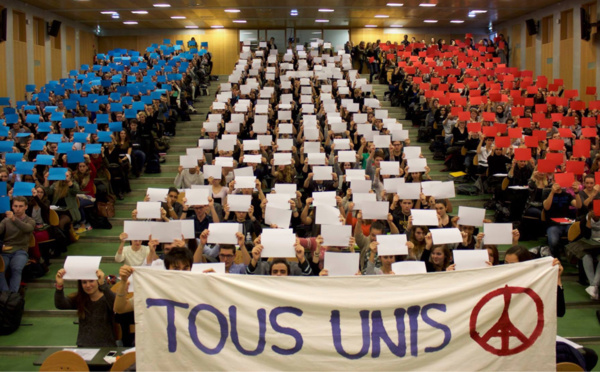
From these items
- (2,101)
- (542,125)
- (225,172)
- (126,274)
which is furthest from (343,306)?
(2,101)

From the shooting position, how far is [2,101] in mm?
16062

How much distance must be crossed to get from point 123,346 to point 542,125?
982 cm

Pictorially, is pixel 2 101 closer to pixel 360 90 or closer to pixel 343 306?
pixel 360 90

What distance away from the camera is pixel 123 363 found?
13.8 feet

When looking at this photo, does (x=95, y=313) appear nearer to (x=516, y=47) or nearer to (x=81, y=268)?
(x=81, y=268)

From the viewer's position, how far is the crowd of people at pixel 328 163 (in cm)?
590

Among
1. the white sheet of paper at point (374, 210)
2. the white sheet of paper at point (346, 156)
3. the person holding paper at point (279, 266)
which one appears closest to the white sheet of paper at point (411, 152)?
the white sheet of paper at point (346, 156)

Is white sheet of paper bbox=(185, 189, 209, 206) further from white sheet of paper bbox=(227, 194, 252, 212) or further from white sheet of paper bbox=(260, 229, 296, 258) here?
white sheet of paper bbox=(260, 229, 296, 258)

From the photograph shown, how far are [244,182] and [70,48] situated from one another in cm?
1869

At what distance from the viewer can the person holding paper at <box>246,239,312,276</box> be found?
5.20 m

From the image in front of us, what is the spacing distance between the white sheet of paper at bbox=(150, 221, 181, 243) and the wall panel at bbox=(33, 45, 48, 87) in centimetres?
1750

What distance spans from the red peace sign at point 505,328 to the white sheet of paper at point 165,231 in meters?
2.86

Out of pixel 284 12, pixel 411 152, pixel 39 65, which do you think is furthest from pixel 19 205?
pixel 284 12

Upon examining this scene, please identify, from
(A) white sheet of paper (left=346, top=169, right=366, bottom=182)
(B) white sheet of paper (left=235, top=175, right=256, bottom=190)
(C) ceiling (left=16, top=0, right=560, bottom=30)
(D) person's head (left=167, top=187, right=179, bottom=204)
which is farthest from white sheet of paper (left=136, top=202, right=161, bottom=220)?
(C) ceiling (left=16, top=0, right=560, bottom=30)
